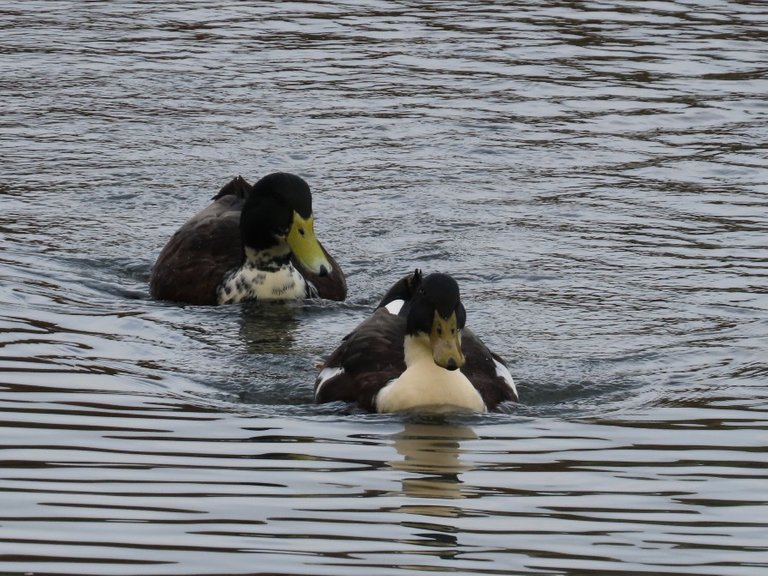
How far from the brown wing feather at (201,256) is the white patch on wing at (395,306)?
2400mm

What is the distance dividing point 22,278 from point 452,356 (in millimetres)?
4503

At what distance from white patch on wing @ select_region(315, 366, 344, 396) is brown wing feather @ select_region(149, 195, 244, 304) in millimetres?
2887

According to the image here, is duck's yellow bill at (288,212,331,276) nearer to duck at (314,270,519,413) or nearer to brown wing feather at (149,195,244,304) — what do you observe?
brown wing feather at (149,195,244,304)

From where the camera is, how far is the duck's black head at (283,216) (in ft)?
46.5

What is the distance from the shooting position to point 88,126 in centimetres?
1875

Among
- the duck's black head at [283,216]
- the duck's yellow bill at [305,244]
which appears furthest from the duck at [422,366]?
the duck's black head at [283,216]

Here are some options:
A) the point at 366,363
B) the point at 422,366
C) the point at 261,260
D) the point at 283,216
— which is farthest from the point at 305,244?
the point at 422,366

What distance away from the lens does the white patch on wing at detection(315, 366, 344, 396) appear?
11125 mm

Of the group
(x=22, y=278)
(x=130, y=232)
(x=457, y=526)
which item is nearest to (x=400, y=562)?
(x=457, y=526)

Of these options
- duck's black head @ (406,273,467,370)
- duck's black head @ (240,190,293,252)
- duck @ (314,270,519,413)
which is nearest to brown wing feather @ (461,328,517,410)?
duck @ (314,270,519,413)

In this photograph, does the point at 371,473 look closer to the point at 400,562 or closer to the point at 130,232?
the point at 400,562

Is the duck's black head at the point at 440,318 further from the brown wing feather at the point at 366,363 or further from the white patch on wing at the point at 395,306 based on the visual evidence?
the white patch on wing at the point at 395,306

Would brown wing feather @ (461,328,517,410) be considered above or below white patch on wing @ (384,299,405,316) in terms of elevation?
below

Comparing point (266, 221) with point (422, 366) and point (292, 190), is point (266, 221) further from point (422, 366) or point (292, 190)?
point (422, 366)
